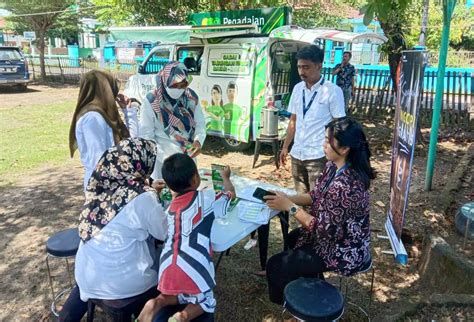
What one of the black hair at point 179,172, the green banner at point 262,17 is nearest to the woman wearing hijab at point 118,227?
the black hair at point 179,172

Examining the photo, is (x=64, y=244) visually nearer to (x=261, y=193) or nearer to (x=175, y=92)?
(x=261, y=193)

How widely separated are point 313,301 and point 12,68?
16289 millimetres

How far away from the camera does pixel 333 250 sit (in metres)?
2.38

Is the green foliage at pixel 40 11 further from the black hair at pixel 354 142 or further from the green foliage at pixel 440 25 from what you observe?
the black hair at pixel 354 142

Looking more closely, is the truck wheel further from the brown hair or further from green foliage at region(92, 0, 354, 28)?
the brown hair

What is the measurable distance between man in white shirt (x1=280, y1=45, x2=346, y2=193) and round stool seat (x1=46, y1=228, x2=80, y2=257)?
6.21ft

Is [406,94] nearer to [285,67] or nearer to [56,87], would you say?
[285,67]

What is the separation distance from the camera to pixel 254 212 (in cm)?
264

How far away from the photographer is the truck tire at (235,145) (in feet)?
23.7

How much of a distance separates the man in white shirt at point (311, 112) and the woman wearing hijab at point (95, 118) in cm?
151

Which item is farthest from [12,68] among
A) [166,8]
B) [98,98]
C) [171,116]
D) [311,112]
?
[311,112]

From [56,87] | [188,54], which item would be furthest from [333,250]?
[56,87]

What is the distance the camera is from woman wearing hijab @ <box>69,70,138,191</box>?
2.61 m

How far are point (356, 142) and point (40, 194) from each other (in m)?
4.50
